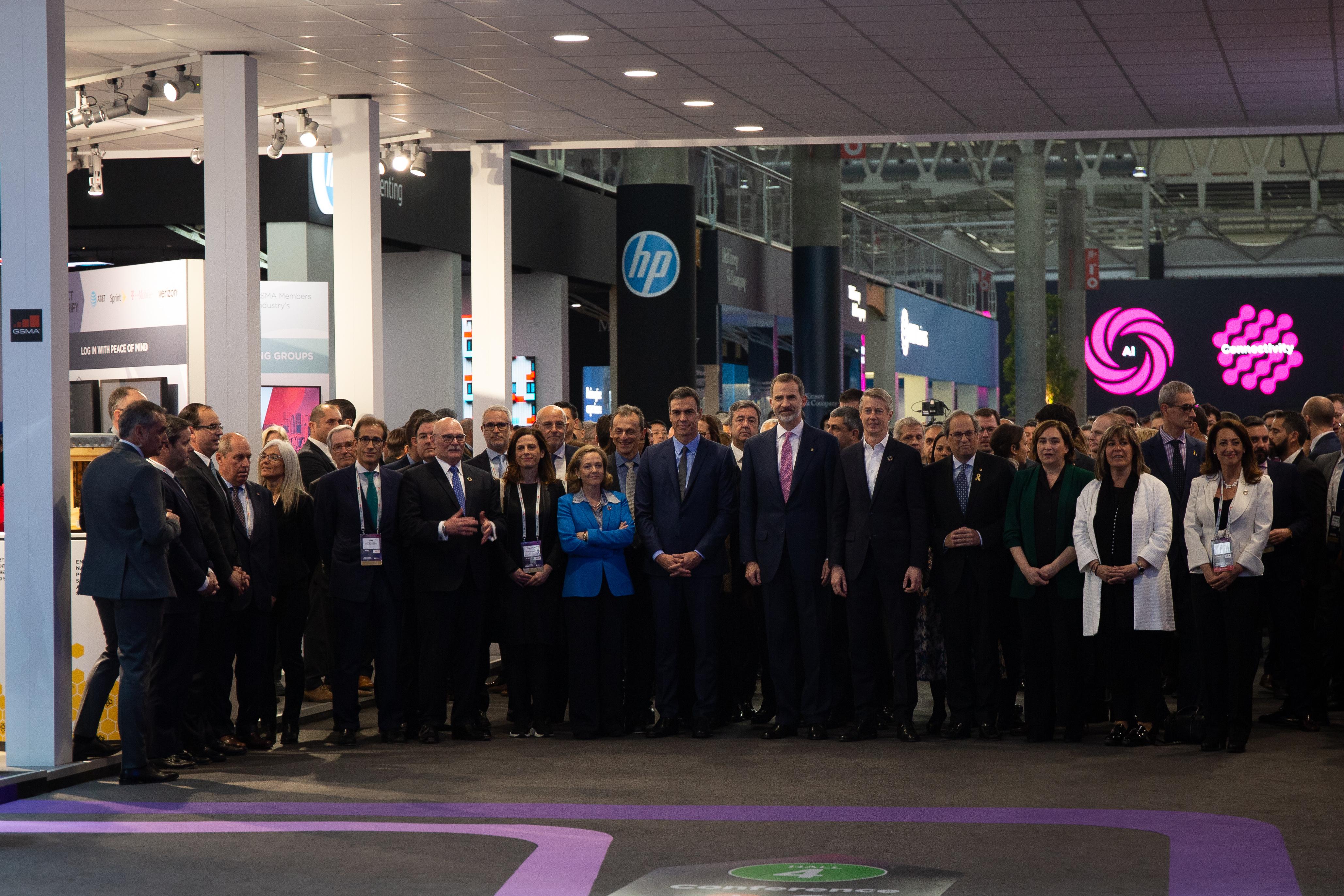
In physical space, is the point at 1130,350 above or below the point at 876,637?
above

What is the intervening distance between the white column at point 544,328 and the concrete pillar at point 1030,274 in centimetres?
1504

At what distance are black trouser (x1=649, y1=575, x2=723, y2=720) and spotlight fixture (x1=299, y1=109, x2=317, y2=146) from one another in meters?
4.31

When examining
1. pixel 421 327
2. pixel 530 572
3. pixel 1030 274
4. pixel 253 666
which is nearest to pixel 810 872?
pixel 530 572

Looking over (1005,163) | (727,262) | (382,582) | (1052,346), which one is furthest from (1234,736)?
(1005,163)

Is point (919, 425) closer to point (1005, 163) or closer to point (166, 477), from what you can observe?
point (166, 477)

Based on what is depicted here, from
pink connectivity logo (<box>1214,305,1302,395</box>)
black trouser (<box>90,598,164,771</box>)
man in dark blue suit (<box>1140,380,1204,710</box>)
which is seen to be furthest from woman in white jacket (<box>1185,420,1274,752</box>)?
pink connectivity logo (<box>1214,305,1302,395</box>)

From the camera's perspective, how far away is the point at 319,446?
28.5 feet

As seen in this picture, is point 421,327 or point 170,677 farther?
point 421,327

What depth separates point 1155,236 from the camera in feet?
147

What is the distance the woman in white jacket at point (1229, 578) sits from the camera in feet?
22.7

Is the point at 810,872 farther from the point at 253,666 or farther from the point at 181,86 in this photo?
the point at 181,86

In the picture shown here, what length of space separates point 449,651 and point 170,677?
1.43 meters

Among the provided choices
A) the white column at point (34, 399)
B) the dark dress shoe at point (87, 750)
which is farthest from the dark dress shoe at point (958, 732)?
the white column at point (34, 399)

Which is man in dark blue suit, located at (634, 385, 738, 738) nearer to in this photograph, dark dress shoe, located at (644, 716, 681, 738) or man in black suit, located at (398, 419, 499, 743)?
dark dress shoe, located at (644, 716, 681, 738)
